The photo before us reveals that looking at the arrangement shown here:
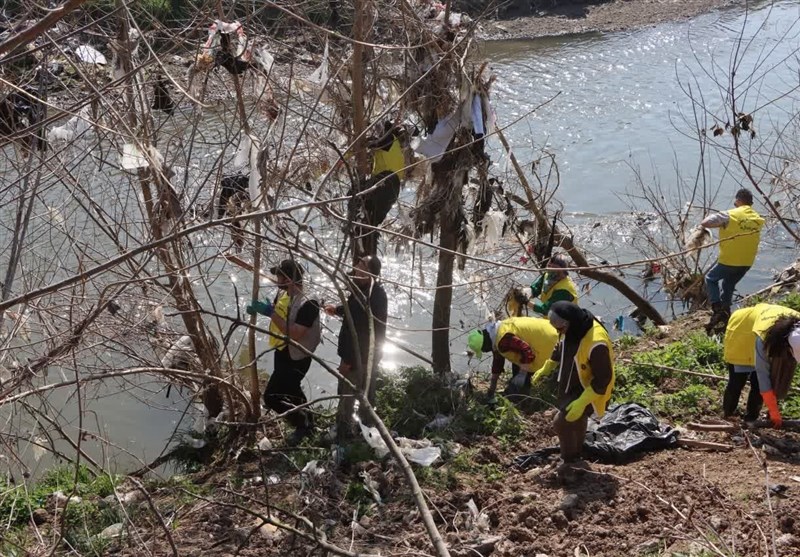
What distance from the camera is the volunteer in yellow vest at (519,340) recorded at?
8.01 m

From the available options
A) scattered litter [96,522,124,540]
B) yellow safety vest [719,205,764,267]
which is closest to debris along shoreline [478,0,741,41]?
yellow safety vest [719,205,764,267]

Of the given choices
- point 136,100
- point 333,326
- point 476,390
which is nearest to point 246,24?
point 136,100

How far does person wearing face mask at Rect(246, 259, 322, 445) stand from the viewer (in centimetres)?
682

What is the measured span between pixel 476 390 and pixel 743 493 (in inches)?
132

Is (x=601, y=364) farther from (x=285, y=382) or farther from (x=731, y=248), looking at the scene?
(x=731, y=248)

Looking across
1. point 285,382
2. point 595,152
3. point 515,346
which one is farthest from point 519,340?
point 595,152

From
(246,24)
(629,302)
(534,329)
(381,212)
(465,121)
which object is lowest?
(629,302)

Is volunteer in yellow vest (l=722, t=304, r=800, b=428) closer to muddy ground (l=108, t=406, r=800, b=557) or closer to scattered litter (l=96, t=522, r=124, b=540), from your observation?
muddy ground (l=108, t=406, r=800, b=557)

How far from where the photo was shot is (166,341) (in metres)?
6.98

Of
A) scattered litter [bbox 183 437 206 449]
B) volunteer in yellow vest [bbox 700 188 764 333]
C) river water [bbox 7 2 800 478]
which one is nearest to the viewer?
scattered litter [bbox 183 437 206 449]

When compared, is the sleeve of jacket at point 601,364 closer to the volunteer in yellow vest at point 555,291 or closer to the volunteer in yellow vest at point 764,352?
the volunteer in yellow vest at point 764,352

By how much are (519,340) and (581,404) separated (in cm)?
173

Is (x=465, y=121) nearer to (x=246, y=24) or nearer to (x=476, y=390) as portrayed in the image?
(x=246, y=24)

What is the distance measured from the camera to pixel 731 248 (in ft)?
31.7
